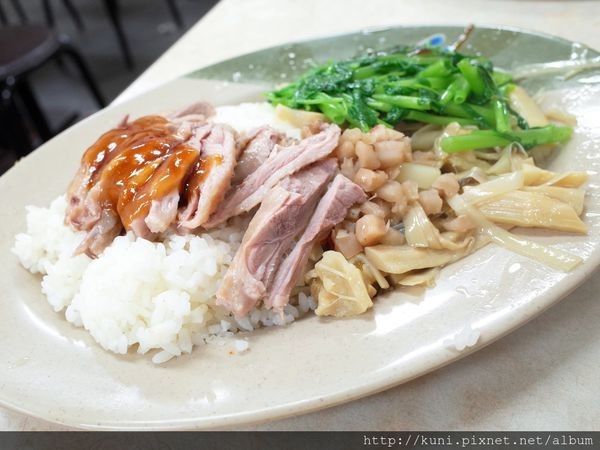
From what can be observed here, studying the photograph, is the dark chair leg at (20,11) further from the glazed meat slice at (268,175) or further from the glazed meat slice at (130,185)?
the glazed meat slice at (268,175)

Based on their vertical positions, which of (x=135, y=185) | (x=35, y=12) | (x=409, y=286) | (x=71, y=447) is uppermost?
(x=135, y=185)

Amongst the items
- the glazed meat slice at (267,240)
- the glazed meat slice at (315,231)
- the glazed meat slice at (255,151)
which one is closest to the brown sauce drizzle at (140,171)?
the glazed meat slice at (255,151)

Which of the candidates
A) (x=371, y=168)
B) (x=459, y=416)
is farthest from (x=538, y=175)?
(x=459, y=416)

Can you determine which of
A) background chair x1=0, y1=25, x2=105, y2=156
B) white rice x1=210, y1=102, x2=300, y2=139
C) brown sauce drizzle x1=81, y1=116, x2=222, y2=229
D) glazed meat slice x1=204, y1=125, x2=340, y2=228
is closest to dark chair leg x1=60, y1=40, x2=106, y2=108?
background chair x1=0, y1=25, x2=105, y2=156

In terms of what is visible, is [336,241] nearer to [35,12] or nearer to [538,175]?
[538,175]

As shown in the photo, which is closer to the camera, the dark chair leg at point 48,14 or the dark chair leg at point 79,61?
the dark chair leg at point 79,61

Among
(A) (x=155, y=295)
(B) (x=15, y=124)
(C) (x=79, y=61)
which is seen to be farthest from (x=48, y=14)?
(A) (x=155, y=295)
